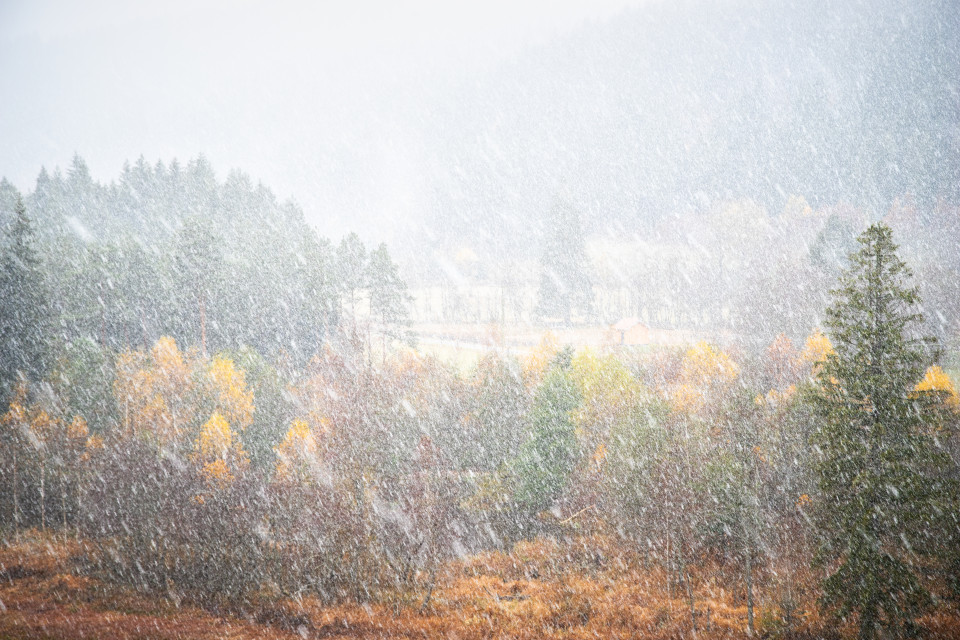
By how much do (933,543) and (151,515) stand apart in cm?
3441

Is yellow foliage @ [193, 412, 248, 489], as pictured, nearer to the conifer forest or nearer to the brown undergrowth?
the conifer forest

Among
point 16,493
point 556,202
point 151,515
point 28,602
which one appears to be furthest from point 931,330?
point 16,493

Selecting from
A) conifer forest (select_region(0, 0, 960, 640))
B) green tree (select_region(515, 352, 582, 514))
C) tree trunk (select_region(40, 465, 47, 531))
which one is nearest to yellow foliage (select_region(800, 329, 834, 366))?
conifer forest (select_region(0, 0, 960, 640))

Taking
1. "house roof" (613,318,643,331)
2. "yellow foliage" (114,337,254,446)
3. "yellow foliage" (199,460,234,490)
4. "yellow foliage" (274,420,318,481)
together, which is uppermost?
"house roof" (613,318,643,331)

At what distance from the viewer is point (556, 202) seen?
7994cm

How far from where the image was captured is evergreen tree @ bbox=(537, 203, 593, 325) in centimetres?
7738

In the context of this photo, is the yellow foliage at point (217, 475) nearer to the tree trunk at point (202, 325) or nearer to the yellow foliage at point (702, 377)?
the tree trunk at point (202, 325)

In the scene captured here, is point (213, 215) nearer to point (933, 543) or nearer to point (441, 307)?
point (441, 307)

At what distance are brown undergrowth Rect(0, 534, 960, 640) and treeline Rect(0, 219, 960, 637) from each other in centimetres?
82

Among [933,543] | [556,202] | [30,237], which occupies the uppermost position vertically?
[556,202]

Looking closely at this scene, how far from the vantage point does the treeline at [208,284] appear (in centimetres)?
4491

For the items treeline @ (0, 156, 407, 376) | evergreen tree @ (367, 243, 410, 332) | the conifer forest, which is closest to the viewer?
the conifer forest

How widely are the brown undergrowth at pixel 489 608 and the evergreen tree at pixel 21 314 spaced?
1262cm

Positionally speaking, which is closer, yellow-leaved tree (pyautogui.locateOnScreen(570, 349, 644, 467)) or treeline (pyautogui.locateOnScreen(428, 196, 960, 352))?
yellow-leaved tree (pyautogui.locateOnScreen(570, 349, 644, 467))
